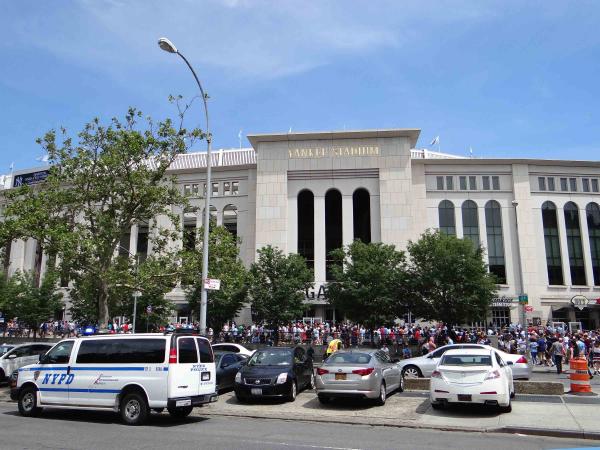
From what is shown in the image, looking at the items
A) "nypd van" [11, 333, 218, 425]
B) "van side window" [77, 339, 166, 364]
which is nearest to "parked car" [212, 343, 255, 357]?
"nypd van" [11, 333, 218, 425]

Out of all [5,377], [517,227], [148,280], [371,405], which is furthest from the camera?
[517,227]

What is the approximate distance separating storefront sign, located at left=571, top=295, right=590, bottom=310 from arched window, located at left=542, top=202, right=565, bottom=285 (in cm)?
196

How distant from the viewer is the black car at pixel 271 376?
14141mm

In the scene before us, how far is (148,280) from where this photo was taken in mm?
20312

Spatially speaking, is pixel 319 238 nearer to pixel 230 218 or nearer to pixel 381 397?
pixel 230 218

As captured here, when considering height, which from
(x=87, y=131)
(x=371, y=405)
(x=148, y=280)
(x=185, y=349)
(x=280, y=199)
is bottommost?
(x=371, y=405)

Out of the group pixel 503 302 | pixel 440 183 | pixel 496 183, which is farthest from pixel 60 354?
pixel 496 183

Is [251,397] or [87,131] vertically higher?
[87,131]

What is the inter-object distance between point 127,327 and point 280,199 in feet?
60.6

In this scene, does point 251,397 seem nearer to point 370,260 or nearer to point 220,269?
point 220,269

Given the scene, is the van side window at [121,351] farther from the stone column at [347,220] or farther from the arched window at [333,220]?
the arched window at [333,220]

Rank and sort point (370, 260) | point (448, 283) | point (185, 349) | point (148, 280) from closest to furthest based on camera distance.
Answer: point (185, 349)
point (148, 280)
point (448, 283)
point (370, 260)

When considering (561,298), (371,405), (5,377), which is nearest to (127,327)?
(5,377)

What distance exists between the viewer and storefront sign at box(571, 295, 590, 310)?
44.4 m
